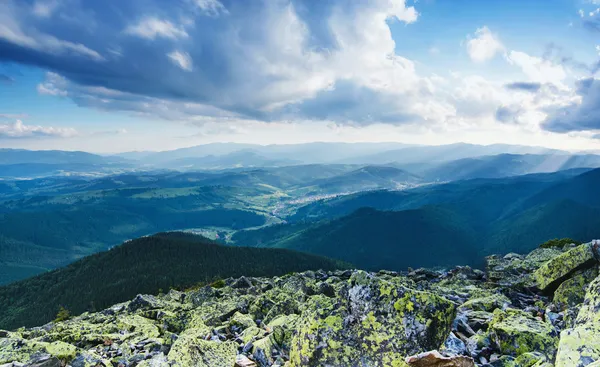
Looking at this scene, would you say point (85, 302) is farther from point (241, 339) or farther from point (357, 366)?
point (357, 366)

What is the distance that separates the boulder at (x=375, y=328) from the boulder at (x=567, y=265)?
18.1m

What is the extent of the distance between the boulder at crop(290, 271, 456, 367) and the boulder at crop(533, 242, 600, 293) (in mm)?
18107

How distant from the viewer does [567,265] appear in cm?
2461

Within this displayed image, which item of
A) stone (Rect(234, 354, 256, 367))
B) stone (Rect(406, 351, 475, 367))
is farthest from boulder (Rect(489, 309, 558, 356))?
stone (Rect(234, 354, 256, 367))

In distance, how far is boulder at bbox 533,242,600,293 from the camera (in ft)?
75.7

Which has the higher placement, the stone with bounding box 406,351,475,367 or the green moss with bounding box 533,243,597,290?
the stone with bounding box 406,351,475,367

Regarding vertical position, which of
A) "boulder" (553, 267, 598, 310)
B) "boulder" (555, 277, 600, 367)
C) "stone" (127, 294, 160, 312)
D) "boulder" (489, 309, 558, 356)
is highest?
"boulder" (555, 277, 600, 367)

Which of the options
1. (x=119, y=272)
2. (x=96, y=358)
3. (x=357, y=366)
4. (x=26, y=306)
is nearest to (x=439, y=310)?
(x=357, y=366)

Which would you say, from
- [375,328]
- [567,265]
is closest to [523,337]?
[375,328]

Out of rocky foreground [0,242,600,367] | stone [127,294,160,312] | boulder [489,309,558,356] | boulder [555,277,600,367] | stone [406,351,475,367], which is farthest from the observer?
stone [127,294,160,312]

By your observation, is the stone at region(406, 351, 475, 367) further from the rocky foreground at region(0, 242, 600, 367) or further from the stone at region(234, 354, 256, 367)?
the stone at region(234, 354, 256, 367)

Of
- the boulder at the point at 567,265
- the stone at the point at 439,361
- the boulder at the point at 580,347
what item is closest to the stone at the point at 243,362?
the stone at the point at 439,361

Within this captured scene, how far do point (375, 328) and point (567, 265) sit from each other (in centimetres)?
2169

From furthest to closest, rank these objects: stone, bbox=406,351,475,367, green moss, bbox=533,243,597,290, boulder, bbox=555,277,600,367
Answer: green moss, bbox=533,243,597,290 < stone, bbox=406,351,475,367 < boulder, bbox=555,277,600,367
